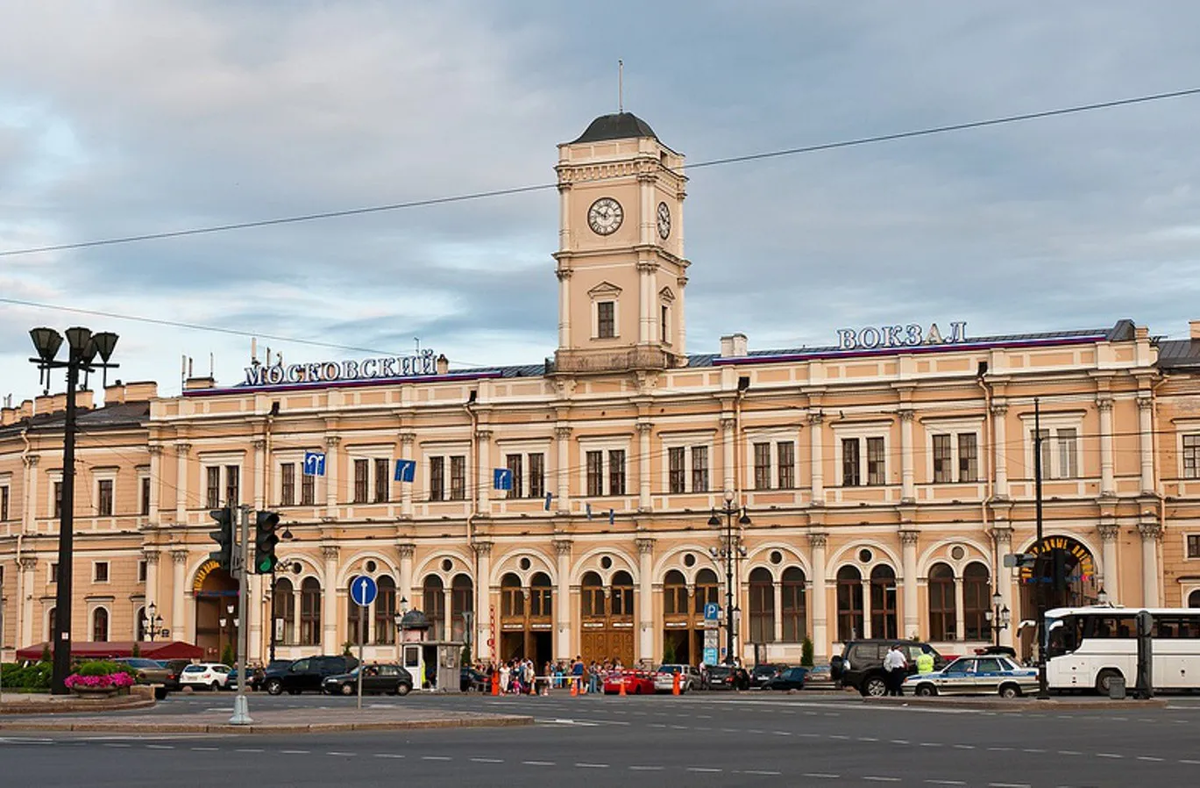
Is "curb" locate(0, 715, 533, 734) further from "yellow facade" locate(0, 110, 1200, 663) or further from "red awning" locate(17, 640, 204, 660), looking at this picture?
"red awning" locate(17, 640, 204, 660)

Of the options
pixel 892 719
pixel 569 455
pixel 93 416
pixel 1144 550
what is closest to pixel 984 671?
pixel 892 719

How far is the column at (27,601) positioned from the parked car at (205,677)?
23.2 meters

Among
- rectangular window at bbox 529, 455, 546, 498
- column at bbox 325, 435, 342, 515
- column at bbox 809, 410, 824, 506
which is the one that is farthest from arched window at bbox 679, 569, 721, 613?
column at bbox 325, 435, 342, 515

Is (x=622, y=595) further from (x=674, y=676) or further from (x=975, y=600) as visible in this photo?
(x=674, y=676)

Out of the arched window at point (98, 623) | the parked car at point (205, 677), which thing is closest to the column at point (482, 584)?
the parked car at point (205, 677)

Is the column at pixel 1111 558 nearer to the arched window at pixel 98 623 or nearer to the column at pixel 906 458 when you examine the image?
the column at pixel 906 458

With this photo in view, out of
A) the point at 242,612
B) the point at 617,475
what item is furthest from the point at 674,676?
the point at 242,612

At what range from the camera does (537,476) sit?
8600 cm

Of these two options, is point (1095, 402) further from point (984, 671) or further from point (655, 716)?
point (655, 716)

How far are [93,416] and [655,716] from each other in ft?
209

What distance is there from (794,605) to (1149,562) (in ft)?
52.3

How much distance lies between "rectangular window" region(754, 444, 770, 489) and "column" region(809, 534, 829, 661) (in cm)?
348

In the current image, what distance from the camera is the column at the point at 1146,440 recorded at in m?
74.9

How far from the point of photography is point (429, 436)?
289 feet
